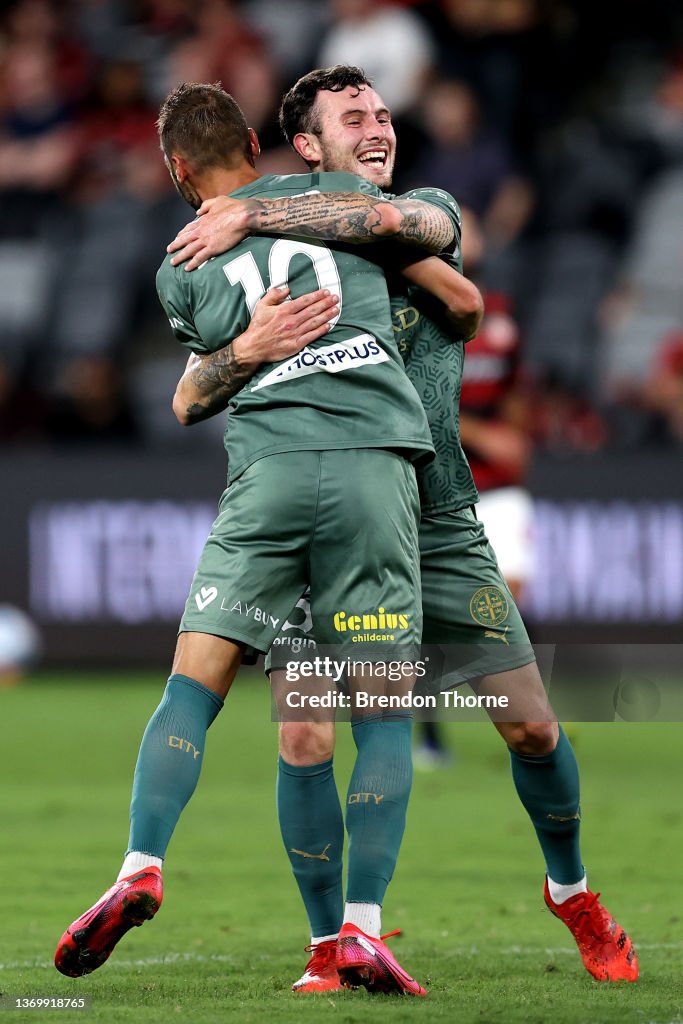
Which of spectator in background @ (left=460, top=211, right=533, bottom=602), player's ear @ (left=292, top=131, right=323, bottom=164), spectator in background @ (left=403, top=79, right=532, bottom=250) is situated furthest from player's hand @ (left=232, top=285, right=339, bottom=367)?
spectator in background @ (left=403, top=79, right=532, bottom=250)

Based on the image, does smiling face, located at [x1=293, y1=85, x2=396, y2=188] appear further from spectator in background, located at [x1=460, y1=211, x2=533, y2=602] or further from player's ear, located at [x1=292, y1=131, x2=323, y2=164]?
spectator in background, located at [x1=460, y1=211, x2=533, y2=602]

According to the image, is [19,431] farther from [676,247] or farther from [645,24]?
[645,24]

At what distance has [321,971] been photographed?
4000 millimetres

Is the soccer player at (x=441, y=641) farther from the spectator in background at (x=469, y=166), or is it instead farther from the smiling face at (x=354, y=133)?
the spectator in background at (x=469, y=166)

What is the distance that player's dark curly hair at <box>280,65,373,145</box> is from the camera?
4121mm

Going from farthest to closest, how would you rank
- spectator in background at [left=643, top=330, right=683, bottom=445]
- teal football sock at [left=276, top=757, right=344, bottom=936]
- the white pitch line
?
spectator in background at [left=643, top=330, right=683, bottom=445] → the white pitch line → teal football sock at [left=276, top=757, right=344, bottom=936]

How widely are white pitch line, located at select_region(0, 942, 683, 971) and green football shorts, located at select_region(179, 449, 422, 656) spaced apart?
1023 mm

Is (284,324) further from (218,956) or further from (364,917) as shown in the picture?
(218,956)

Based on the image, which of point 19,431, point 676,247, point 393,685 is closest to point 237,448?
point 393,685

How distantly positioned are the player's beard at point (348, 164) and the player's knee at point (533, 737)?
134 cm

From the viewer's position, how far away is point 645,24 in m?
15.9

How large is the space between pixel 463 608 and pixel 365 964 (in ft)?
2.98

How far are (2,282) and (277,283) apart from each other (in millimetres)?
11487

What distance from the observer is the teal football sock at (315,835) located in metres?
4.06
